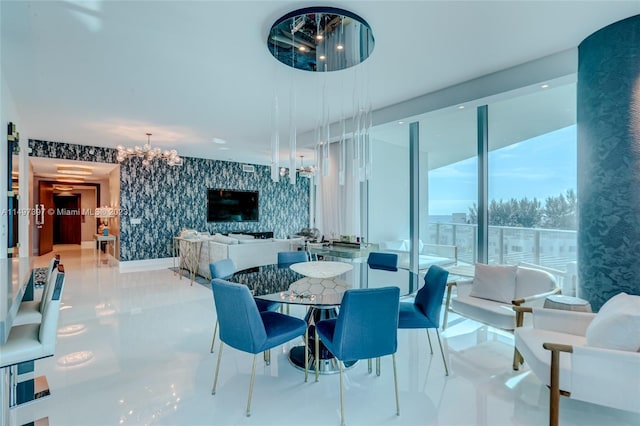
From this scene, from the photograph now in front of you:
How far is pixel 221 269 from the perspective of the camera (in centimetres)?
304

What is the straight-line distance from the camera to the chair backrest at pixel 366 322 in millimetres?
2012

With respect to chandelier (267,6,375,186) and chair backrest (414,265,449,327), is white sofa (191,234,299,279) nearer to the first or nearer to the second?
chandelier (267,6,375,186)

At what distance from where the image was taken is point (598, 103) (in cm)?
272

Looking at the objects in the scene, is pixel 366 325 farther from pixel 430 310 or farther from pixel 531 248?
pixel 531 248

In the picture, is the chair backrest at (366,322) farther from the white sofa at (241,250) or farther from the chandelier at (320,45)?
the white sofa at (241,250)

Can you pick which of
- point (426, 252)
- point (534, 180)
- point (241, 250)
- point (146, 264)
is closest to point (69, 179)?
point (146, 264)

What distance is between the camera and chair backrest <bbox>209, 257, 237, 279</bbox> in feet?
9.59

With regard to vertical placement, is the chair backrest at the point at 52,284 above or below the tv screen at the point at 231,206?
below

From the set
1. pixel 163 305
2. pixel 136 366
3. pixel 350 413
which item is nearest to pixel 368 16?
pixel 350 413

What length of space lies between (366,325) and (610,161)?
2.54 meters

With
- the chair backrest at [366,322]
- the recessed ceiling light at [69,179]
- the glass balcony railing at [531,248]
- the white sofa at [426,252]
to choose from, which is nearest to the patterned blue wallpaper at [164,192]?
the recessed ceiling light at [69,179]

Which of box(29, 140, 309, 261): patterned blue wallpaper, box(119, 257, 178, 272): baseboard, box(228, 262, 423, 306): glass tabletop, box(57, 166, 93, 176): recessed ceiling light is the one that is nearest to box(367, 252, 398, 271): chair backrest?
box(228, 262, 423, 306): glass tabletop

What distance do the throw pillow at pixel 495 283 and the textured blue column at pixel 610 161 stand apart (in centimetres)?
60

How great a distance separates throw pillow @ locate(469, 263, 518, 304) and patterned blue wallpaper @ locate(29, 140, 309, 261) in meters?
7.26
